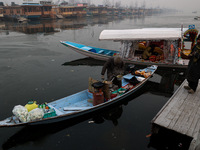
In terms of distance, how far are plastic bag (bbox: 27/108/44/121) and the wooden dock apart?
3.88 m

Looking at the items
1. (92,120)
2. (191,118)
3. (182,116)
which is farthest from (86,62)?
(191,118)

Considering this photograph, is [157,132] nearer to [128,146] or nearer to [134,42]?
[128,146]

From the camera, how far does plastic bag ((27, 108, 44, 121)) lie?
5301 mm

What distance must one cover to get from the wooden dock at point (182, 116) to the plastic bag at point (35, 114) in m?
3.88

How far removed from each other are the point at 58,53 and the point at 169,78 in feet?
37.8

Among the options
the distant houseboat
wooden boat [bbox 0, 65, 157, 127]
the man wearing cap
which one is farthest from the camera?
the distant houseboat

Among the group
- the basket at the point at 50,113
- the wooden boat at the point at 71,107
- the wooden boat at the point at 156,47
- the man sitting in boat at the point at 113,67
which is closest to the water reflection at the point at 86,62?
the wooden boat at the point at 156,47

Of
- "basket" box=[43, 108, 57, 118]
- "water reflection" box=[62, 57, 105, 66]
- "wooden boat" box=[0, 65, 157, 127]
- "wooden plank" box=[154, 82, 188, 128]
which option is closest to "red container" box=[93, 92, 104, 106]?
"wooden boat" box=[0, 65, 157, 127]

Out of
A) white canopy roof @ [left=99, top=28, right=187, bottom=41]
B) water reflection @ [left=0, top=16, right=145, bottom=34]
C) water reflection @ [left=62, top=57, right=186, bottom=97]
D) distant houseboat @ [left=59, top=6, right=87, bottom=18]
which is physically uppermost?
distant houseboat @ [left=59, top=6, right=87, bottom=18]

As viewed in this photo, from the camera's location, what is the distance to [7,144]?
17.9ft

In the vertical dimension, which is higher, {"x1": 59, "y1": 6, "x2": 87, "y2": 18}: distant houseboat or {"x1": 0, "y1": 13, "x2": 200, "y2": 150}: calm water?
{"x1": 59, "y1": 6, "x2": 87, "y2": 18}: distant houseboat

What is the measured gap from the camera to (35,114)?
5328 millimetres

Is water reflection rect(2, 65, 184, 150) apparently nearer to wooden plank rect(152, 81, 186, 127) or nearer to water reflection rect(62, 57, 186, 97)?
water reflection rect(62, 57, 186, 97)

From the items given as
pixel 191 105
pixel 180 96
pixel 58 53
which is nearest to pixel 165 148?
pixel 191 105
